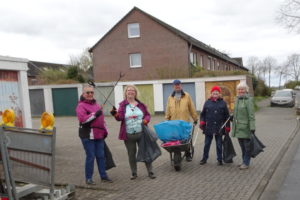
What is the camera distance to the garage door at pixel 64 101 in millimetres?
24625

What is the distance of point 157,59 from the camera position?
33.2 metres

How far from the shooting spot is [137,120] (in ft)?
20.4

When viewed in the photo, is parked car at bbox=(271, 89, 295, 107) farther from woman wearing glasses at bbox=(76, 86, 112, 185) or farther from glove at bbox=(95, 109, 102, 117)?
glove at bbox=(95, 109, 102, 117)

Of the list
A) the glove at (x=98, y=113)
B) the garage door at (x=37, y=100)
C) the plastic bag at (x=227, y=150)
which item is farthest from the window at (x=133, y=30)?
the glove at (x=98, y=113)

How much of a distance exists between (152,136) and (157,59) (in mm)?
27261

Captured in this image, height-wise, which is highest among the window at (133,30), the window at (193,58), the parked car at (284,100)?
the window at (133,30)

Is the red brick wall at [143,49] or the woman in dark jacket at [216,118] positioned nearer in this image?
the woman in dark jacket at [216,118]

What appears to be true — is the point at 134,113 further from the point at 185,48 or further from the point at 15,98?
the point at 185,48

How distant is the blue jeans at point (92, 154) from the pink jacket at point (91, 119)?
4.9 inches

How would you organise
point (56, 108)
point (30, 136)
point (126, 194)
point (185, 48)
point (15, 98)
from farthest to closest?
point (185, 48), point (56, 108), point (15, 98), point (126, 194), point (30, 136)

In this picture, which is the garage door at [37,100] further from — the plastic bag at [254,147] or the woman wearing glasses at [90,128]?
the plastic bag at [254,147]

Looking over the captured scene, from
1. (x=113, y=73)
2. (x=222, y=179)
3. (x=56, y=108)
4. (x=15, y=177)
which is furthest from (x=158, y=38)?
(x=15, y=177)

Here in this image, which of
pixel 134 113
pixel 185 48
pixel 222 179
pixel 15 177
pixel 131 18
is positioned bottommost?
pixel 222 179

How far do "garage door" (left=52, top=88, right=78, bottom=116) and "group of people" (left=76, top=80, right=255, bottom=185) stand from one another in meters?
18.1
